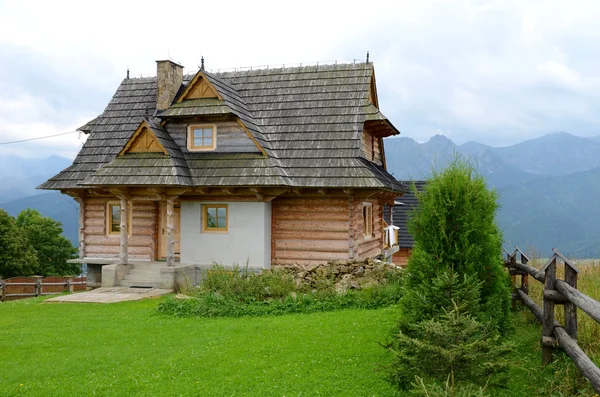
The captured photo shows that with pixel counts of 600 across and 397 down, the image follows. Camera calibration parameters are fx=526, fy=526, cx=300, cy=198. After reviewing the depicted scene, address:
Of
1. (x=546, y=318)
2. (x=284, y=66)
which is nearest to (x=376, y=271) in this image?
(x=546, y=318)

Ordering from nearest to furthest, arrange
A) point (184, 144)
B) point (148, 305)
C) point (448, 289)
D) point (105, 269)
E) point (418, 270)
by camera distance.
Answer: point (448, 289) → point (418, 270) → point (148, 305) → point (105, 269) → point (184, 144)

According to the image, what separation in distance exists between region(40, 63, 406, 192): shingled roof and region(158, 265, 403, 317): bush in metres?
3.97

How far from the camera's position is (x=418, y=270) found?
19.6 feet

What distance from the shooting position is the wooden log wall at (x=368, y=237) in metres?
17.0

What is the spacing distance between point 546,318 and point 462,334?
2.25m

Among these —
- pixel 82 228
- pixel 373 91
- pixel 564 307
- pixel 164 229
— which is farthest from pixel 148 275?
pixel 564 307

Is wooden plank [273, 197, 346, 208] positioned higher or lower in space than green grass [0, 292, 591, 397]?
higher

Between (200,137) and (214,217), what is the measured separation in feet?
9.21

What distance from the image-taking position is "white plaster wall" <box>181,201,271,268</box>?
1630cm

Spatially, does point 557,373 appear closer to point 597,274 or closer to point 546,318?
point 546,318

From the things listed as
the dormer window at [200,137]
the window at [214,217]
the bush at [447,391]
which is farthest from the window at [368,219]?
the bush at [447,391]

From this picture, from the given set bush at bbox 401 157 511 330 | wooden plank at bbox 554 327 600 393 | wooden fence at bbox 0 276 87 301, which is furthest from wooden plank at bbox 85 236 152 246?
wooden plank at bbox 554 327 600 393

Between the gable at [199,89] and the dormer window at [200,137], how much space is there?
3.22 feet

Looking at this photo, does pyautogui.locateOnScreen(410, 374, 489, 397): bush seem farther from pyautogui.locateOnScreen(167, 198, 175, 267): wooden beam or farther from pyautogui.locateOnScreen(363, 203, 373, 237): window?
pyautogui.locateOnScreen(363, 203, 373, 237): window
